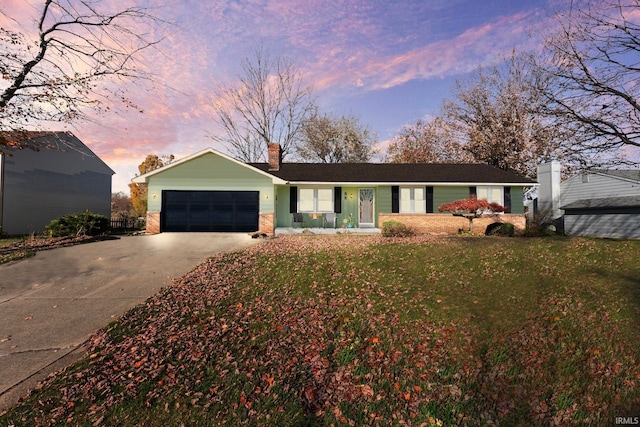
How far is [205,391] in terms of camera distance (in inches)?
155

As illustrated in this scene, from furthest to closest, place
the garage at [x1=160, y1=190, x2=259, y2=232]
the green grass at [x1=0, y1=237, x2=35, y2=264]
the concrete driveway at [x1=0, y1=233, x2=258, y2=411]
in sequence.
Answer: the garage at [x1=160, y1=190, x2=259, y2=232]
the green grass at [x1=0, y1=237, x2=35, y2=264]
the concrete driveway at [x1=0, y1=233, x2=258, y2=411]

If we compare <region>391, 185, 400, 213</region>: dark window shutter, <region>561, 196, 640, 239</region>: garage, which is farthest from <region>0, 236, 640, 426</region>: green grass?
<region>561, 196, 640, 239</region>: garage

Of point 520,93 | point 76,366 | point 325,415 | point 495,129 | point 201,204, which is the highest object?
point 520,93

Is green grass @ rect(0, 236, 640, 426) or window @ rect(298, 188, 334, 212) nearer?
green grass @ rect(0, 236, 640, 426)

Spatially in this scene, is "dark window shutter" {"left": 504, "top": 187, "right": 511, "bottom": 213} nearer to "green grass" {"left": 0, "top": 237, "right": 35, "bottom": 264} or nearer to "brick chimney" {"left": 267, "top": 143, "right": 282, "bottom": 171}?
"brick chimney" {"left": 267, "top": 143, "right": 282, "bottom": 171}

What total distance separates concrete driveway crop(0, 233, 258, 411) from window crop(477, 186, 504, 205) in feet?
48.7

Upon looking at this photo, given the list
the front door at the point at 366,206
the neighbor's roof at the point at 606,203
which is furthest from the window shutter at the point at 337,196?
the neighbor's roof at the point at 606,203

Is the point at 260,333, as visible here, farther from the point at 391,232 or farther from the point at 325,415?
the point at 391,232

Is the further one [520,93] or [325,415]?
[520,93]

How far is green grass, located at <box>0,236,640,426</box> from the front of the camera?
3.74 m

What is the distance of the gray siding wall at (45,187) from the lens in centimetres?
1872

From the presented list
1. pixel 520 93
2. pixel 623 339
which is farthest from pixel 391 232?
pixel 520 93

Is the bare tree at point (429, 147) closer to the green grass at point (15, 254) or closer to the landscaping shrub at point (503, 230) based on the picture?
the landscaping shrub at point (503, 230)

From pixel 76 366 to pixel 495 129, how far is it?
32.7 meters
